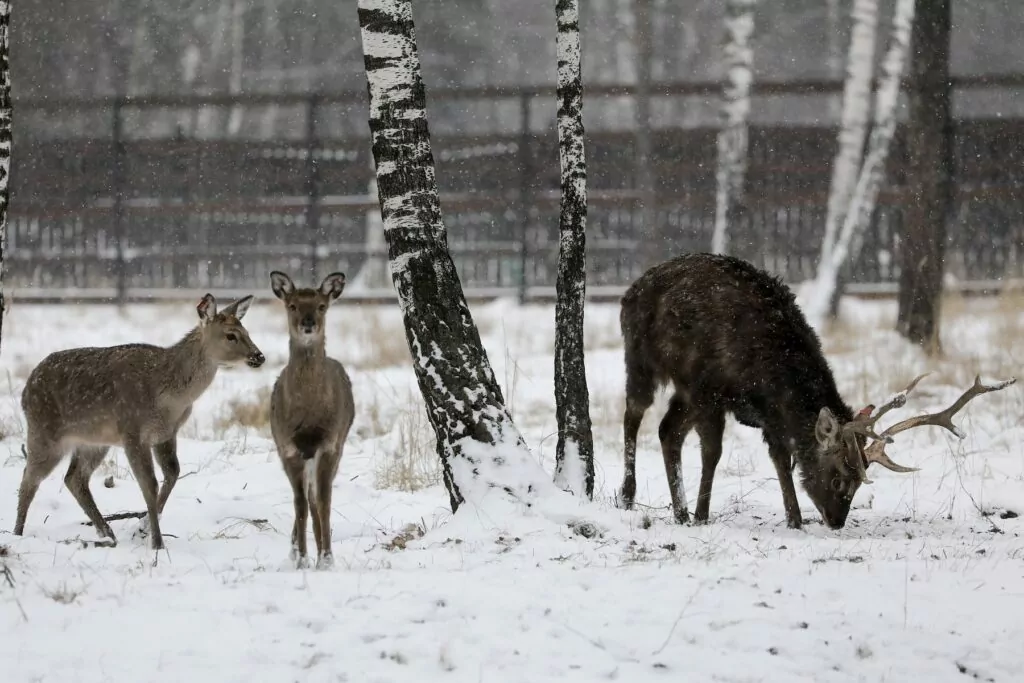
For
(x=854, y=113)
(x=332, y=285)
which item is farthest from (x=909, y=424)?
(x=854, y=113)

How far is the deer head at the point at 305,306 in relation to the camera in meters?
6.00

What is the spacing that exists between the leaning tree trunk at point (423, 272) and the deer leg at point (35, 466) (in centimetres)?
215

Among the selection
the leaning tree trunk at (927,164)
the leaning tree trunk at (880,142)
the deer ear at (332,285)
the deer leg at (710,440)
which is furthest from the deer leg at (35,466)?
the leaning tree trunk at (880,142)

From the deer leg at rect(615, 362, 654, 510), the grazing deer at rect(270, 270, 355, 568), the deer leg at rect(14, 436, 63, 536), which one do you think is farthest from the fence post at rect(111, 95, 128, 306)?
the grazing deer at rect(270, 270, 355, 568)

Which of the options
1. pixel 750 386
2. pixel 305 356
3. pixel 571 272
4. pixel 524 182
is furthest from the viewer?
pixel 524 182

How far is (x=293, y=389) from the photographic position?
6.07 m

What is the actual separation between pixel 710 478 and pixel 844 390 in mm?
4597

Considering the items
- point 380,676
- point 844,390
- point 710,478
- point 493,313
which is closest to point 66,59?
point 493,313

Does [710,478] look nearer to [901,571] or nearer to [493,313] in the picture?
[901,571]

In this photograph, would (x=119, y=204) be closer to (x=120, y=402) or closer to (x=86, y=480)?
(x=86, y=480)

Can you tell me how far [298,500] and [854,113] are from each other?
467 inches

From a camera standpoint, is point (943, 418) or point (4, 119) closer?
point (4, 119)

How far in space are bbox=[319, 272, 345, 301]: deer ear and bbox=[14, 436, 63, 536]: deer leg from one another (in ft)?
6.42

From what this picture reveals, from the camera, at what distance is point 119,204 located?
1972 cm
